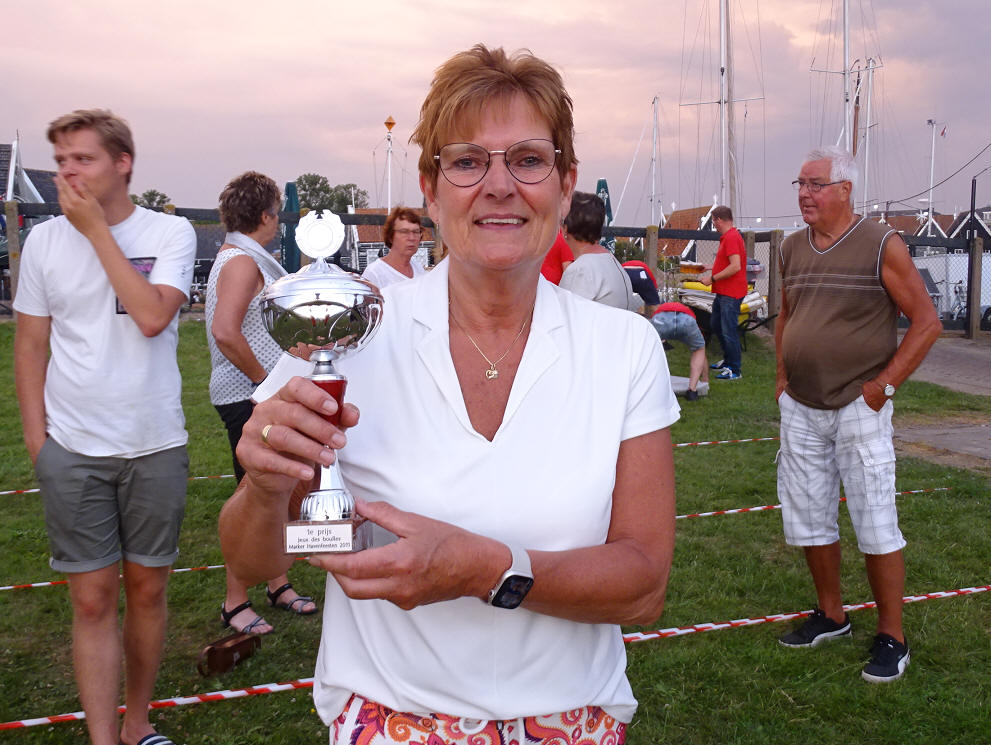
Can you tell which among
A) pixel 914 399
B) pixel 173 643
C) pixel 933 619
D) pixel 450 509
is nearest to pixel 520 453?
pixel 450 509

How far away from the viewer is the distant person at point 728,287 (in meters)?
11.4

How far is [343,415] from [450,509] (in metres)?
0.32

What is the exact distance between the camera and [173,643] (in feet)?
14.1

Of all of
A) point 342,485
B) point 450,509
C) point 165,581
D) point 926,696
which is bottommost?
point 926,696

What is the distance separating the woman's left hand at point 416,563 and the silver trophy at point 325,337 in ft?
0.12

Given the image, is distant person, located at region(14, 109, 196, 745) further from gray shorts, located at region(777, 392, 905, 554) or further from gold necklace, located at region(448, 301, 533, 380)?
gray shorts, located at region(777, 392, 905, 554)

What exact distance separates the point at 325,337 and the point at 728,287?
433 inches

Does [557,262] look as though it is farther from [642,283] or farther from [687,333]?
[687,333]

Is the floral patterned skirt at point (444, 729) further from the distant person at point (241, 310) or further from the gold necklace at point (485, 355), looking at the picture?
the distant person at point (241, 310)

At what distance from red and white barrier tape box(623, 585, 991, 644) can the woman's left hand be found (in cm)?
306

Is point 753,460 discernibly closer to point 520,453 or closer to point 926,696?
point 926,696

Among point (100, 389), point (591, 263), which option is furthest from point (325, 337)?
point (591, 263)

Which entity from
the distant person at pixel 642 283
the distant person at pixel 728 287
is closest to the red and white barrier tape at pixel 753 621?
the distant person at pixel 642 283

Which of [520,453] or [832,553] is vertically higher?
[520,453]
